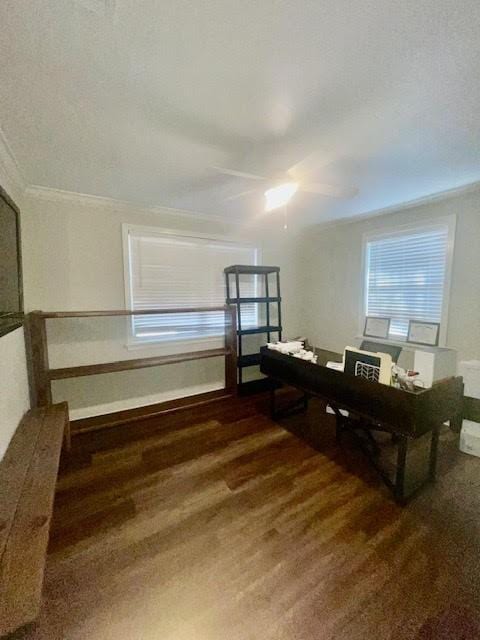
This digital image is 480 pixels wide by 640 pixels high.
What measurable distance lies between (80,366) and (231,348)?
5.48 ft

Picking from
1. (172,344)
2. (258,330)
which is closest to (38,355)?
(172,344)

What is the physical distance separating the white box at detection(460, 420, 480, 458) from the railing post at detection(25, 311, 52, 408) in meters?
3.69

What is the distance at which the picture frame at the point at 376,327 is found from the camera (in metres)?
3.10

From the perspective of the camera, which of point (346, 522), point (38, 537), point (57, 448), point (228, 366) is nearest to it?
point (38, 537)

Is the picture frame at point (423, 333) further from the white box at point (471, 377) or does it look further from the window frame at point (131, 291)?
the window frame at point (131, 291)

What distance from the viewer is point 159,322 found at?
3078 millimetres

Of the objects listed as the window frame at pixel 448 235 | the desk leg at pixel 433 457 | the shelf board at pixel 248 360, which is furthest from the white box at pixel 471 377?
the shelf board at pixel 248 360

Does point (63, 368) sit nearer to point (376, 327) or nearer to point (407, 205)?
point (376, 327)

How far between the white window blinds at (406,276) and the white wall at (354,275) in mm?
122

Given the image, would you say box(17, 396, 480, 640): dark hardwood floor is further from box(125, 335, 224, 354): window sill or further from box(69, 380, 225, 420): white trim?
box(125, 335, 224, 354): window sill

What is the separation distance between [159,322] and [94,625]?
2.41 meters

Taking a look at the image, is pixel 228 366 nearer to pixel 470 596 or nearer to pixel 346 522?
pixel 346 522

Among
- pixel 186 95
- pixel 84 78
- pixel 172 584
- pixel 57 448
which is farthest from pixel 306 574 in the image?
pixel 84 78

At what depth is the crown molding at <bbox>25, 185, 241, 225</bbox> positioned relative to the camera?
236 cm
